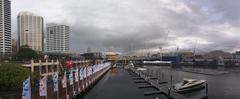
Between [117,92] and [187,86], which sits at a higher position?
[187,86]

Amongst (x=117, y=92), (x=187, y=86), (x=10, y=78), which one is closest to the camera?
(x=10, y=78)

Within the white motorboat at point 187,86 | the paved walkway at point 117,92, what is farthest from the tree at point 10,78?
the white motorboat at point 187,86

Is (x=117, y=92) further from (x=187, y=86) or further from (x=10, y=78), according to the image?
(x=10, y=78)

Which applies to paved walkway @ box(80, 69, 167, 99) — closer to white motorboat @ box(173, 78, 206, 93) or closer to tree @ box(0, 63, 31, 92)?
white motorboat @ box(173, 78, 206, 93)

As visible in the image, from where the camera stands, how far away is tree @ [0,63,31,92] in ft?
221

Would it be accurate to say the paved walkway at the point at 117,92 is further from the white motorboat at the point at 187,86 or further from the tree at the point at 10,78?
the tree at the point at 10,78

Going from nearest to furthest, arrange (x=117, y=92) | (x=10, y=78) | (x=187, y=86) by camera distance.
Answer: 1. (x=10, y=78)
2. (x=187, y=86)
3. (x=117, y=92)

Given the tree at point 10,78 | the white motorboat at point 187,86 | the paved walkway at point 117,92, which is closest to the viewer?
the tree at point 10,78

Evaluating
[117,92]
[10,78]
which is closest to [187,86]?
[117,92]

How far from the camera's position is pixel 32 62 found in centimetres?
9194

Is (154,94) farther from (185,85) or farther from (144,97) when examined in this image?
(185,85)

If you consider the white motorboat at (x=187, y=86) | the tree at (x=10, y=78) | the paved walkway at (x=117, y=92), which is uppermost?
the tree at (x=10, y=78)

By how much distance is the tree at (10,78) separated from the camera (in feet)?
221

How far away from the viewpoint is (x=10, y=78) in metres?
68.4
